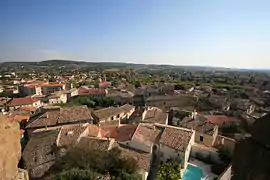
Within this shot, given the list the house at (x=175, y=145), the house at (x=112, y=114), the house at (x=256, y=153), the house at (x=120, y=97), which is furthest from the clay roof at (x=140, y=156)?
the house at (x=120, y=97)

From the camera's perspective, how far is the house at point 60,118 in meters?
25.1

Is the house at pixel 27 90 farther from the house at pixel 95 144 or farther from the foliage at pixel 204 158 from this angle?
the foliage at pixel 204 158

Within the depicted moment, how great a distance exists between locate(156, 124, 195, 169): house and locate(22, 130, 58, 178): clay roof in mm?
9895

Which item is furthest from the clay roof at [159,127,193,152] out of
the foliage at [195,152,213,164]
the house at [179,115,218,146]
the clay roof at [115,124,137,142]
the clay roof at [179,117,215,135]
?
the clay roof at [179,117,215,135]

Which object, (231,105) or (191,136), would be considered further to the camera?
(231,105)

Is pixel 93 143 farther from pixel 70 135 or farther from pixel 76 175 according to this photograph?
pixel 76 175

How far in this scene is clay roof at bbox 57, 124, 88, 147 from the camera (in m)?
18.4

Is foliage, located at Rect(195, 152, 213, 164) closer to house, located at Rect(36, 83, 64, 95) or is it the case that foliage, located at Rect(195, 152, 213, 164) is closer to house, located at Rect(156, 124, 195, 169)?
house, located at Rect(156, 124, 195, 169)

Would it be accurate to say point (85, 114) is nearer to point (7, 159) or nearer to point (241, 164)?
point (7, 159)

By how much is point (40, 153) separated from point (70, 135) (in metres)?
2.94

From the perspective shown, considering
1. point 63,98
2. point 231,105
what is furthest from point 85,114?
point 231,105

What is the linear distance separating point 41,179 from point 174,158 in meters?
11.2

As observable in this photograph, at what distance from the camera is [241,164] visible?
8.11ft

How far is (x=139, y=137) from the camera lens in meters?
20.1
